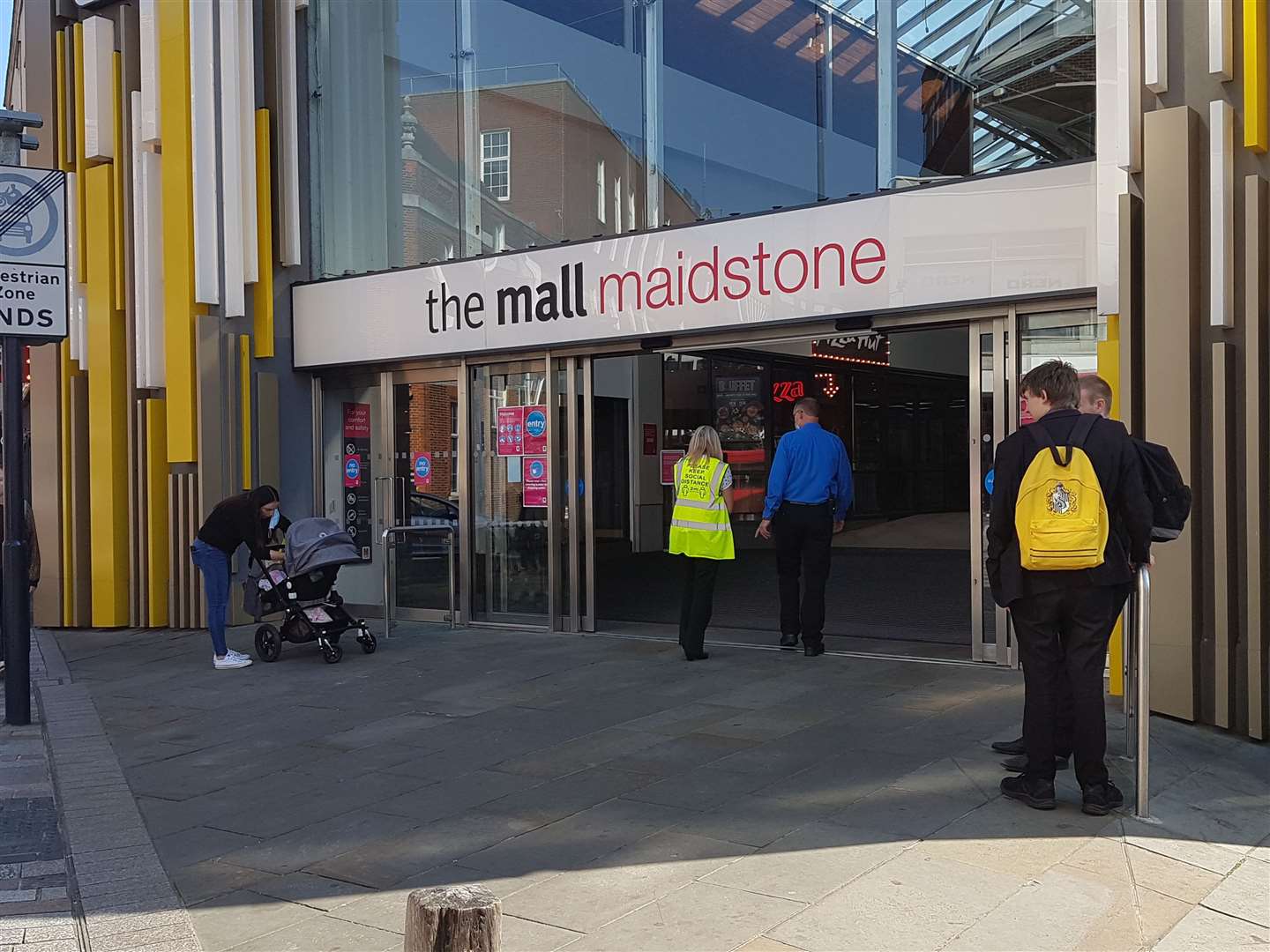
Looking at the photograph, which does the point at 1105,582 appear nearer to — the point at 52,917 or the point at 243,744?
the point at 52,917

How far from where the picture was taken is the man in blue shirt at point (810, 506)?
8789 millimetres

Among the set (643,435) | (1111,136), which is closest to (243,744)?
(1111,136)

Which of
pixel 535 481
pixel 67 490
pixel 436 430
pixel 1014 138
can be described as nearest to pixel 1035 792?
pixel 1014 138

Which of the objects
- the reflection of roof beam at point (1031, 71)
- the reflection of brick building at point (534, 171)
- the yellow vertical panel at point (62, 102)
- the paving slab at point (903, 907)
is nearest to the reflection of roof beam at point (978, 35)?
the reflection of roof beam at point (1031, 71)

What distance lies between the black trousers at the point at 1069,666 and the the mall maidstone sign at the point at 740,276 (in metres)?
3.34

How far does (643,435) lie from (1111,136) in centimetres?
1183

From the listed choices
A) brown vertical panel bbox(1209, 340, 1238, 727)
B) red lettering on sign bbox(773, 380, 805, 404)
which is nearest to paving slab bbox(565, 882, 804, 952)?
brown vertical panel bbox(1209, 340, 1238, 727)

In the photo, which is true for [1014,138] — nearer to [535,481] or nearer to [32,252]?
[535,481]

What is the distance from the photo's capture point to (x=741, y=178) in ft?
31.6

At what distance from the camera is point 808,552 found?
883 centimetres

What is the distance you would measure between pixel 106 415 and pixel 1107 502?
1080 cm

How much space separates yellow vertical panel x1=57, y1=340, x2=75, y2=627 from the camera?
13.1 m

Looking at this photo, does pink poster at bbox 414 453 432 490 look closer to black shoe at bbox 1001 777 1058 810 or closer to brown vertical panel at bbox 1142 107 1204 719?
brown vertical panel at bbox 1142 107 1204 719

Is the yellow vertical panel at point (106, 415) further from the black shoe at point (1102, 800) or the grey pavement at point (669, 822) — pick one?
the black shoe at point (1102, 800)
